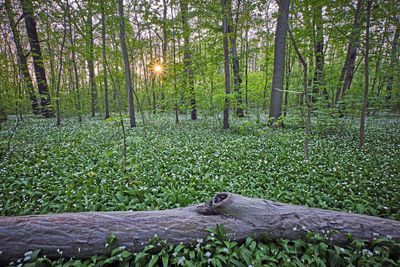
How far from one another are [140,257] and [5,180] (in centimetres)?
472

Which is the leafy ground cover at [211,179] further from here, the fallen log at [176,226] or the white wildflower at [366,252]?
the fallen log at [176,226]

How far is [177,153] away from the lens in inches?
228

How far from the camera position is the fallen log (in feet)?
6.24

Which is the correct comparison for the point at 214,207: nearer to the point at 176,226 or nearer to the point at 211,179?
the point at 176,226

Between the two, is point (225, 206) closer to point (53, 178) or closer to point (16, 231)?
point (16, 231)

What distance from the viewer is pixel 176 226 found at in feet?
7.20

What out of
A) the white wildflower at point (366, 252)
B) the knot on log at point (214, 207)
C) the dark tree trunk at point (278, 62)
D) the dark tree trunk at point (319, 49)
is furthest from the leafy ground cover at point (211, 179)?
the dark tree trunk at point (319, 49)

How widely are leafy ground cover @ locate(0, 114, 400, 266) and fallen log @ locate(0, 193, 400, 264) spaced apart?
15cm

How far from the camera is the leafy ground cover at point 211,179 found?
9.13ft

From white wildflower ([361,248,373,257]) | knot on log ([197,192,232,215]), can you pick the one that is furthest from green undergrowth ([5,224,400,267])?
knot on log ([197,192,232,215])

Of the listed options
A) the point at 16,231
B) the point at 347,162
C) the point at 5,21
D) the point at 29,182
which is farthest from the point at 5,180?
the point at 347,162

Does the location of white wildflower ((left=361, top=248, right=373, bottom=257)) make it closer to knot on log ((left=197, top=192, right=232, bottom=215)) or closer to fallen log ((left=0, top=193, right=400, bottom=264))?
fallen log ((left=0, top=193, right=400, bottom=264))

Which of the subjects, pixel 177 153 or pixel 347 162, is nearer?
pixel 347 162

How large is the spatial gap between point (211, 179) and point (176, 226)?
6.80ft
